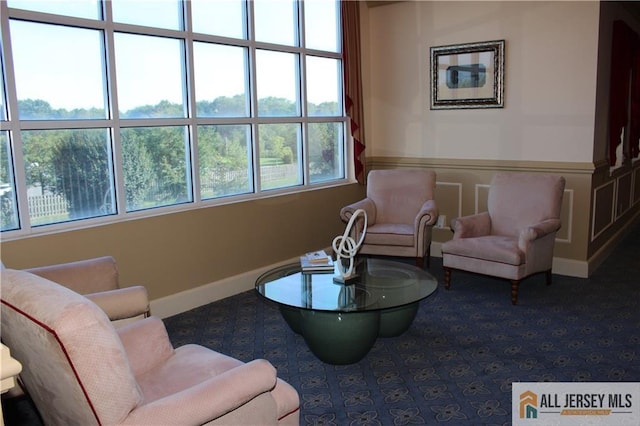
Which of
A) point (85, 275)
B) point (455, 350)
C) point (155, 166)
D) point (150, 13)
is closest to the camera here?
point (85, 275)

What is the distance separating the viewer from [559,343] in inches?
141

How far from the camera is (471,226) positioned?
4.79 m

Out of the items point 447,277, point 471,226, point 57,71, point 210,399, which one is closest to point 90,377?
point 210,399

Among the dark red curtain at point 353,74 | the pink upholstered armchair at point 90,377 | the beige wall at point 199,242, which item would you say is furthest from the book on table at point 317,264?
the dark red curtain at point 353,74

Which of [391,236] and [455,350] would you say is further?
[391,236]

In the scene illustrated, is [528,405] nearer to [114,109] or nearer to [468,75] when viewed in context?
[114,109]

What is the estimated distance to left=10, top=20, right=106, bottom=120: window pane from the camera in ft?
11.3

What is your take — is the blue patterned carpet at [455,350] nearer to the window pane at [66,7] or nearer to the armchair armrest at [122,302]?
the armchair armrest at [122,302]

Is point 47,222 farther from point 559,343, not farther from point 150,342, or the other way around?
point 559,343

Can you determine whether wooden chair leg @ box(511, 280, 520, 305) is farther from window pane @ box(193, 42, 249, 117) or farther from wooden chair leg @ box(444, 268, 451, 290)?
window pane @ box(193, 42, 249, 117)

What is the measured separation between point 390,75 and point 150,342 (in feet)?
13.9

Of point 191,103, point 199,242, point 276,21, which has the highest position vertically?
point 276,21

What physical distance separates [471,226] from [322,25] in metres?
2.42

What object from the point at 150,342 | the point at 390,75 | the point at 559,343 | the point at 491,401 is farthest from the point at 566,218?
the point at 150,342
